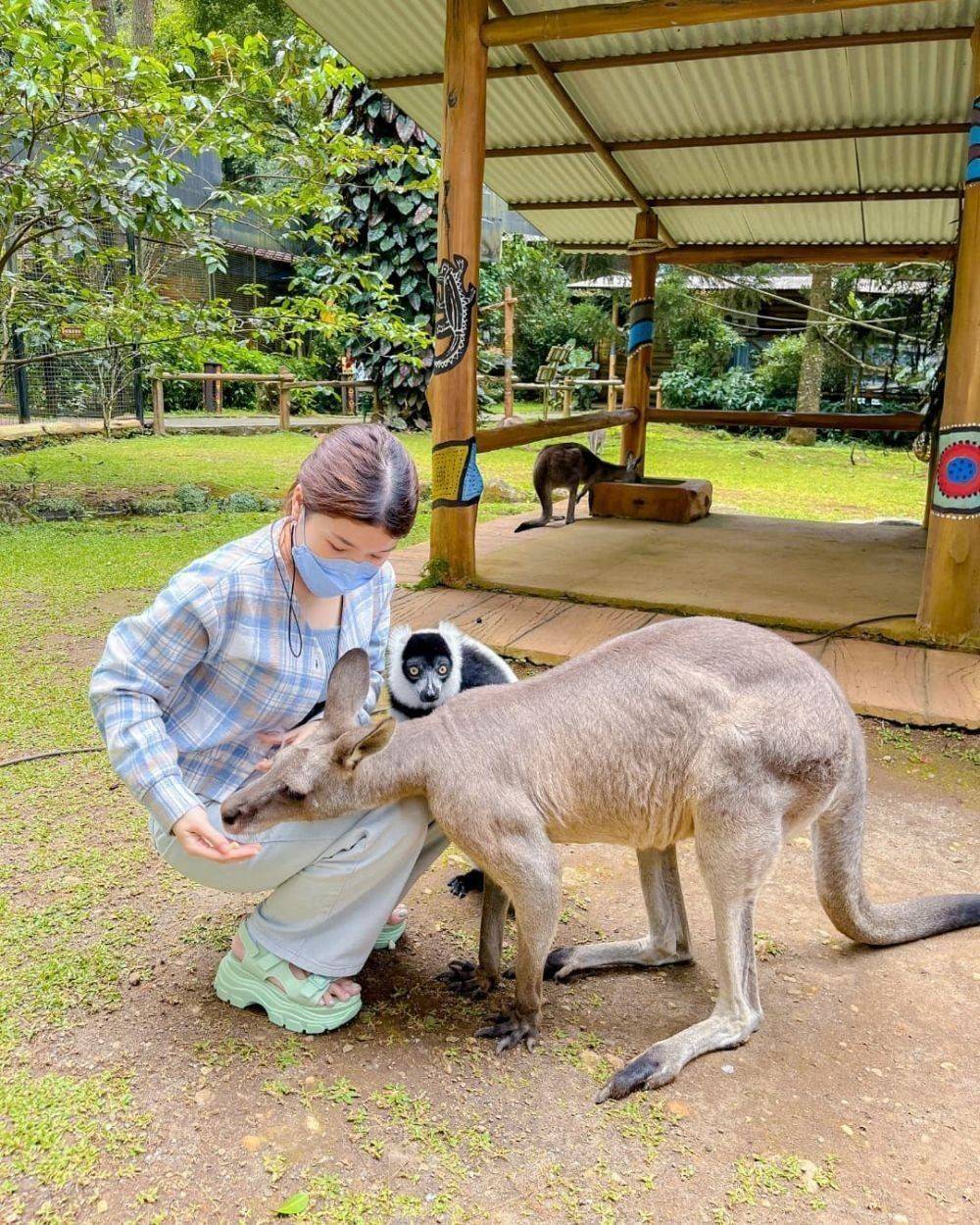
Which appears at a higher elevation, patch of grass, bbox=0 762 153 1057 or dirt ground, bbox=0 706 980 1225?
patch of grass, bbox=0 762 153 1057

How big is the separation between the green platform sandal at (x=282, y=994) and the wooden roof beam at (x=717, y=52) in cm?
504

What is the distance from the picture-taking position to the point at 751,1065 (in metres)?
2.12

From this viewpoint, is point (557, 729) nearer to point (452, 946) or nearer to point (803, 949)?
point (452, 946)

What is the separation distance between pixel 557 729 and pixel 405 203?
1317cm

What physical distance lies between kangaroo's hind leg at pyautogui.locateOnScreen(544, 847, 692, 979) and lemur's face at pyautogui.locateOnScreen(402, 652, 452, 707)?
2.86ft

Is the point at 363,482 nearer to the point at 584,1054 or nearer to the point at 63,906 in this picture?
the point at 584,1054

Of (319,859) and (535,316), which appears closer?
(319,859)

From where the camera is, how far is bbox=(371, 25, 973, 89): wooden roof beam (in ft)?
16.2

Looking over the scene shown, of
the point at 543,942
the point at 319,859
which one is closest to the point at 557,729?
the point at 543,942

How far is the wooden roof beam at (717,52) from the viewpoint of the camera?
494cm

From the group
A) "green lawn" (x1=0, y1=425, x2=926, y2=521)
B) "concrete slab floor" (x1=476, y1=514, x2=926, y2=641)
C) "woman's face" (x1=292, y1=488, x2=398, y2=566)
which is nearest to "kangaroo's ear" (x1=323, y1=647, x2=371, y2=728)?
"woman's face" (x1=292, y1=488, x2=398, y2=566)

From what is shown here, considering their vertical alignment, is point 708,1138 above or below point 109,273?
below

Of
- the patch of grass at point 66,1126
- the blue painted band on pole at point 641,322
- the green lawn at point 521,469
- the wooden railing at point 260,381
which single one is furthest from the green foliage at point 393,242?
the patch of grass at point 66,1126

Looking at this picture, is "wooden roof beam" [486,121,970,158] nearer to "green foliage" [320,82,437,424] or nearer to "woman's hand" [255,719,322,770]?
"woman's hand" [255,719,322,770]
